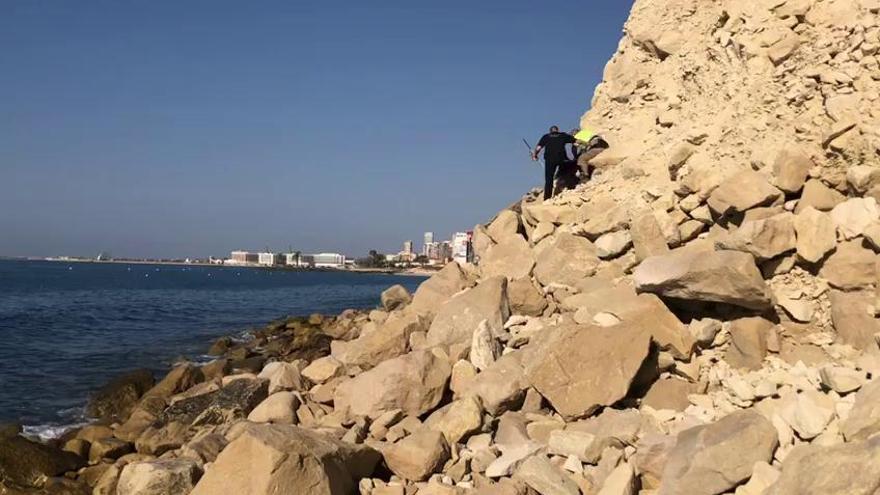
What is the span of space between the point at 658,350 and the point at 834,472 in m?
3.64

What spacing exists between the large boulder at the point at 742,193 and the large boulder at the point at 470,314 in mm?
3483

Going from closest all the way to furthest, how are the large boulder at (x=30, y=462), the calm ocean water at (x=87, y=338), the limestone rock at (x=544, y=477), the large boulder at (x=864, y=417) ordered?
the large boulder at (x=864, y=417) < the limestone rock at (x=544, y=477) < the large boulder at (x=30, y=462) < the calm ocean water at (x=87, y=338)

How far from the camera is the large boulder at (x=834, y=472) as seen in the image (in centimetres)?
459

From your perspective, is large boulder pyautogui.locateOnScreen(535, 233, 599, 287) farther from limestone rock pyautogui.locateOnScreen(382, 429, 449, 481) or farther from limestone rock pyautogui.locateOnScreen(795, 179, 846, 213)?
limestone rock pyautogui.locateOnScreen(382, 429, 449, 481)

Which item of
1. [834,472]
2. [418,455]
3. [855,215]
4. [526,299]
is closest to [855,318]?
[855,215]

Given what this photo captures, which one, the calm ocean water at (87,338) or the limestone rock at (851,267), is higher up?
the limestone rock at (851,267)

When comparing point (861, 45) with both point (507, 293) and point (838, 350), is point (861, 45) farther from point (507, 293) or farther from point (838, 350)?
point (507, 293)

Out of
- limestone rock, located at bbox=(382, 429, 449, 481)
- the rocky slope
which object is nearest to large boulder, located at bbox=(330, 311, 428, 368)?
the rocky slope

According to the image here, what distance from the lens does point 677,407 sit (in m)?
7.86

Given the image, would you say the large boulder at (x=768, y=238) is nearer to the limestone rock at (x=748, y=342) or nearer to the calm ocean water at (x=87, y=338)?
the limestone rock at (x=748, y=342)

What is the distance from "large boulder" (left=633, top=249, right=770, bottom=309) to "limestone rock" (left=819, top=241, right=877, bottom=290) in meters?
0.79

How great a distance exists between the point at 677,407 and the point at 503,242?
19.4ft

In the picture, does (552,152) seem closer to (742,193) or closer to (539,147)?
(539,147)

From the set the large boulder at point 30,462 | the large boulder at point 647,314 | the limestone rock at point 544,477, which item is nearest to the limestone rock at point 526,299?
the large boulder at point 647,314
